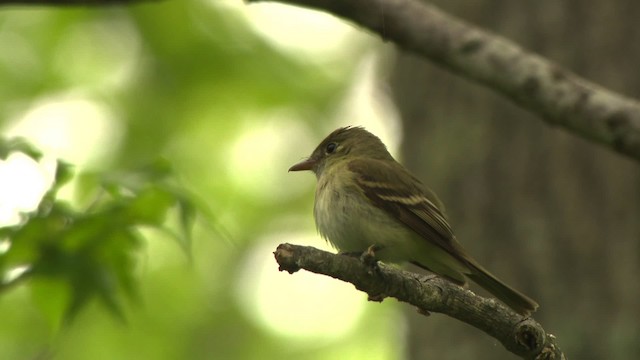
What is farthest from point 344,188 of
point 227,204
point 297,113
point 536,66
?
point 297,113

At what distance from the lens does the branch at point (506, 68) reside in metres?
4.94

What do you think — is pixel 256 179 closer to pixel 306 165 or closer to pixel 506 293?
pixel 306 165

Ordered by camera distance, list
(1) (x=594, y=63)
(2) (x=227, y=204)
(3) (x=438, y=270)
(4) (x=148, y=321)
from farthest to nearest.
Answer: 1. (2) (x=227, y=204)
2. (4) (x=148, y=321)
3. (1) (x=594, y=63)
4. (3) (x=438, y=270)

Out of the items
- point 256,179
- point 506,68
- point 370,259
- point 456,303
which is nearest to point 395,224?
point 506,68

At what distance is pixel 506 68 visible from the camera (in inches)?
203

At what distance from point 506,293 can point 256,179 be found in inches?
317

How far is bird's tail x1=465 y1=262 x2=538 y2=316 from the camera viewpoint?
18.1 ft

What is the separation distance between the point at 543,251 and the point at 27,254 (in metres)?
3.95

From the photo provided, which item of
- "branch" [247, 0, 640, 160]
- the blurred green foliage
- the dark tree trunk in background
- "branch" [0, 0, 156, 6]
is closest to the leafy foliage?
"branch" [0, 0, 156, 6]

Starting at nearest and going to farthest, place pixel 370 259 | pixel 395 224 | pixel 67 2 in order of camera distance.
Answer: pixel 370 259, pixel 67 2, pixel 395 224

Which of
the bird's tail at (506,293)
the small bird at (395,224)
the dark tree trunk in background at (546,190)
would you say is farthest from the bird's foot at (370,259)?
the dark tree trunk in background at (546,190)

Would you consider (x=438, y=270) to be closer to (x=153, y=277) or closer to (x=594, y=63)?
(x=594, y=63)

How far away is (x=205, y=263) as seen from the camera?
12711 mm

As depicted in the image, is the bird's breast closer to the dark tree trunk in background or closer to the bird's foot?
the bird's foot
